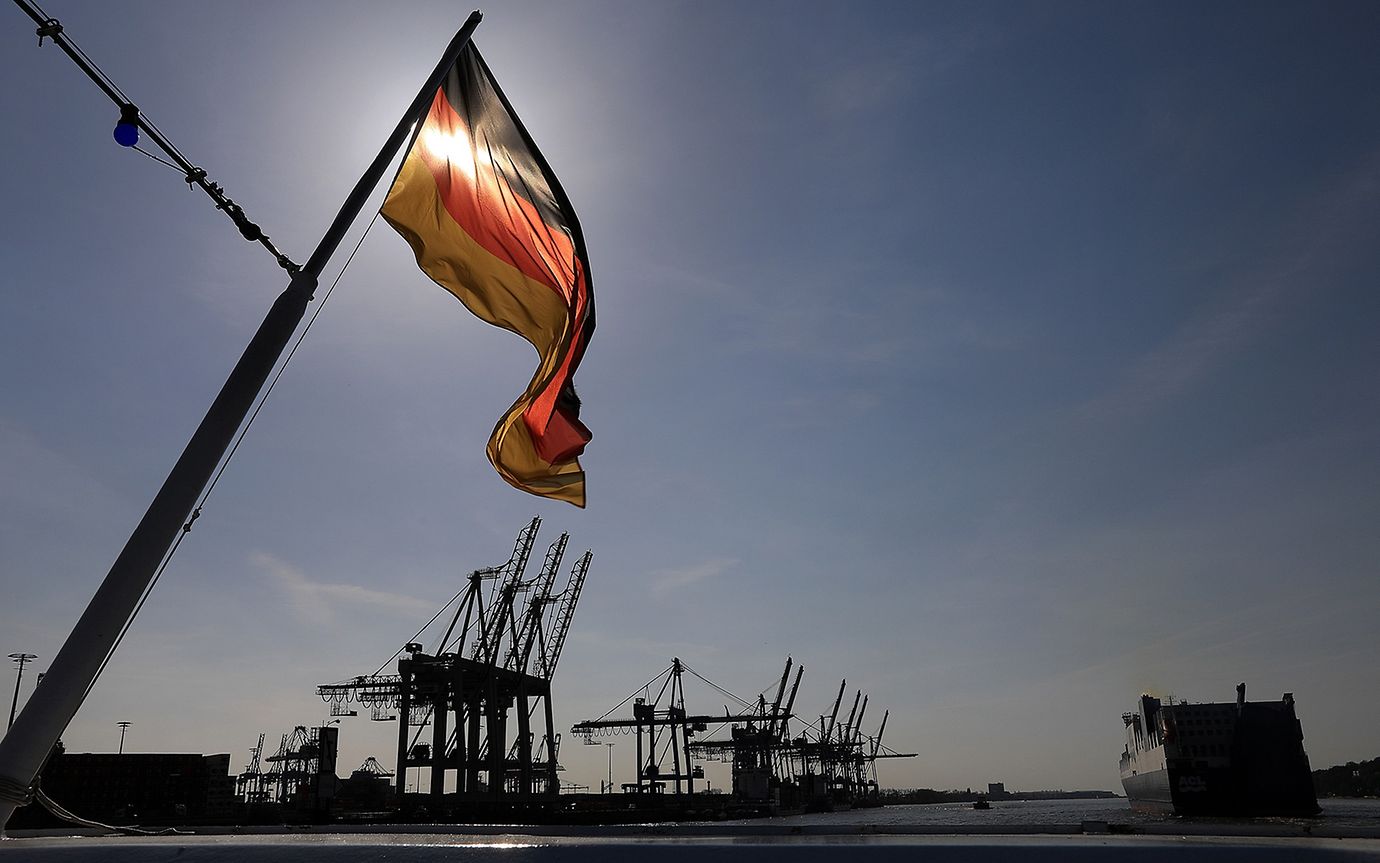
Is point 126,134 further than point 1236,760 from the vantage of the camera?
No

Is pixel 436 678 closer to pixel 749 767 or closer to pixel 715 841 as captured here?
pixel 749 767

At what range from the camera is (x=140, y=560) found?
4.88m

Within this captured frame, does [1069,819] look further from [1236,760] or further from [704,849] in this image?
[704,849]

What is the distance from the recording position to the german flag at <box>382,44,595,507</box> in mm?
7953

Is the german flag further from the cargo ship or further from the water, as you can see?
the cargo ship

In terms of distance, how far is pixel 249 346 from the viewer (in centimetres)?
557

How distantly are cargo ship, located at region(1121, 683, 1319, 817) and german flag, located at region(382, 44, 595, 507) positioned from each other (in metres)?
69.3

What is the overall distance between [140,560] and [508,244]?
4284mm

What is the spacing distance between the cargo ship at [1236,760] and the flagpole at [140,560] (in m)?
72.1

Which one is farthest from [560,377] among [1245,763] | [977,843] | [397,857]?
[1245,763]

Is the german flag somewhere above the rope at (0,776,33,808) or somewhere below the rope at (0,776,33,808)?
above

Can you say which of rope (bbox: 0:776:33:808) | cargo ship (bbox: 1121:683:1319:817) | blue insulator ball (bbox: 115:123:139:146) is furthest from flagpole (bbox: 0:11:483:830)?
cargo ship (bbox: 1121:683:1319:817)

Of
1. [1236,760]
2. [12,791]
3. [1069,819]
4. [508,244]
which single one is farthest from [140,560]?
[1069,819]

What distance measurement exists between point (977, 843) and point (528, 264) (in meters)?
6.17
